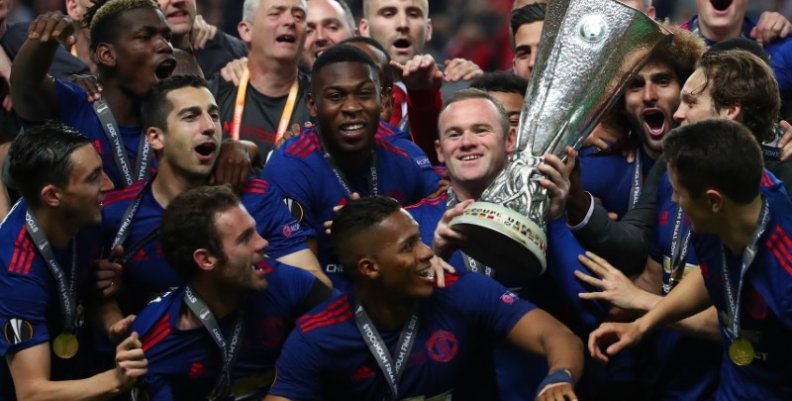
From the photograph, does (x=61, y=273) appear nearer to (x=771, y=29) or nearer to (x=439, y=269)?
(x=439, y=269)

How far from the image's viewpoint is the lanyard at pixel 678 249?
18.0ft

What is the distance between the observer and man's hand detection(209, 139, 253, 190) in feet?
19.6

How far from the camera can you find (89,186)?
224 inches

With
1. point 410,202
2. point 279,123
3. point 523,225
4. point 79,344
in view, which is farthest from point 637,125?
point 79,344

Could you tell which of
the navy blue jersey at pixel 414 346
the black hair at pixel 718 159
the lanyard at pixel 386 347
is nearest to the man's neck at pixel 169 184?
the navy blue jersey at pixel 414 346

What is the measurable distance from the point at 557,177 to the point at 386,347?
34.0 inches

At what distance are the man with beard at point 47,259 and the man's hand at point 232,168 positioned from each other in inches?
18.4

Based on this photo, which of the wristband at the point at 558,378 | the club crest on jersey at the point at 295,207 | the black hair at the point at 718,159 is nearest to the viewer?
the black hair at the point at 718,159

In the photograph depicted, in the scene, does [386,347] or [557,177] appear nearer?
[557,177]

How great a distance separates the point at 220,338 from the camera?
549 cm

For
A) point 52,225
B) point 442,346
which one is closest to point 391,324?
point 442,346

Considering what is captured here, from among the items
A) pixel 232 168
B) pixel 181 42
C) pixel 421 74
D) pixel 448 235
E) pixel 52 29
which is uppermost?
pixel 52 29

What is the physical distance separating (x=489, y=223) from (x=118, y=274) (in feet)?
5.30

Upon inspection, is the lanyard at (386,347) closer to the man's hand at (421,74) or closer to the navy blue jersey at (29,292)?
the navy blue jersey at (29,292)
